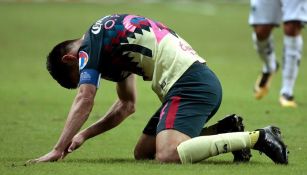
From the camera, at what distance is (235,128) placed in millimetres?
8586

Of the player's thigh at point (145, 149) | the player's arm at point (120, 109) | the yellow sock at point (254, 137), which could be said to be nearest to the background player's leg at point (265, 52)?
the player's arm at point (120, 109)

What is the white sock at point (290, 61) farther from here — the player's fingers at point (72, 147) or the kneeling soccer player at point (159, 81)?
the player's fingers at point (72, 147)

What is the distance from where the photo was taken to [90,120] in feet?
39.7

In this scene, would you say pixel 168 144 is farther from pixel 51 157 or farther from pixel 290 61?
pixel 290 61

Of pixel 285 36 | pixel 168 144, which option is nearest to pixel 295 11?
pixel 285 36

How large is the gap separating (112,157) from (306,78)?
10.2 metres

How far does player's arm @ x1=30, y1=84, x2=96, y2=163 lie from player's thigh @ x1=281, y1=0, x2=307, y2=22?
6.02m

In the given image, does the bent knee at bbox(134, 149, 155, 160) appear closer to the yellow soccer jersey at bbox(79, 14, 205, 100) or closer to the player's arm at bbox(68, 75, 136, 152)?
the player's arm at bbox(68, 75, 136, 152)

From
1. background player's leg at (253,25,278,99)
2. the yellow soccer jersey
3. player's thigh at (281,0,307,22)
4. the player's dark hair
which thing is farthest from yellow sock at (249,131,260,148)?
background player's leg at (253,25,278,99)

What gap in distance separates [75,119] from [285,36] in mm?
6441

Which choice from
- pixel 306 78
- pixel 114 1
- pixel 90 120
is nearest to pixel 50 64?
pixel 90 120

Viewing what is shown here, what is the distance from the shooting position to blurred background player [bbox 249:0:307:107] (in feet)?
44.8

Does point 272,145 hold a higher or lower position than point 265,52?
higher

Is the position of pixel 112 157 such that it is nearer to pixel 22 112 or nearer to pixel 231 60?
pixel 22 112
